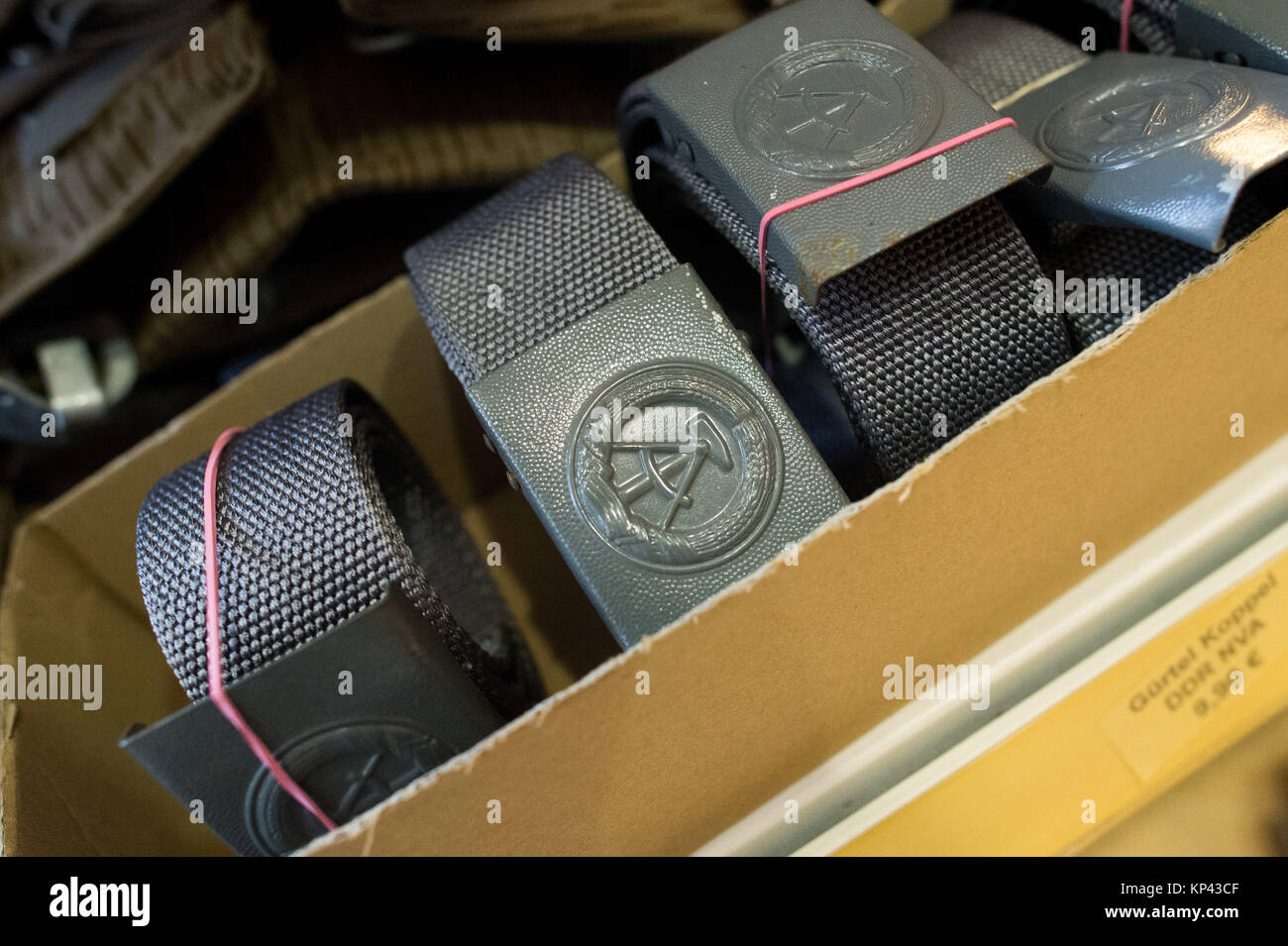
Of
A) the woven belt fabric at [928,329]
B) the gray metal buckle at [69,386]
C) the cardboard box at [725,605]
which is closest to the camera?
the cardboard box at [725,605]

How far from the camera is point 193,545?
525mm

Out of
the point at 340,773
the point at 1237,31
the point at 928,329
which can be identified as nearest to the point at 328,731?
the point at 340,773

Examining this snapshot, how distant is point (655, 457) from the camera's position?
0.52 m

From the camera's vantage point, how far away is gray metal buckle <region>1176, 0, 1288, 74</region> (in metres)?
0.57

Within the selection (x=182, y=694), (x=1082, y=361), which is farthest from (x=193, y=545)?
(x=1082, y=361)

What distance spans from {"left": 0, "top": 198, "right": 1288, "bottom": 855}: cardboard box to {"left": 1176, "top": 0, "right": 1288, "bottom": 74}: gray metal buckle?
0.15 meters

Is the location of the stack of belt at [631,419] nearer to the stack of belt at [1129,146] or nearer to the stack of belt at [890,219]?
the stack of belt at [890,219]

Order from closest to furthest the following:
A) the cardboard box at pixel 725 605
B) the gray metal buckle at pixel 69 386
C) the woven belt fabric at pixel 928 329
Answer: the cardboard box at pixel 725 605
the woven belt fabric at pixel 928 329
the gray metal buckle at pixel 69 386

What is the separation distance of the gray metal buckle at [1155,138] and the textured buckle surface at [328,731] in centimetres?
42

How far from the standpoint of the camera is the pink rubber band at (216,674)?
1.50ft

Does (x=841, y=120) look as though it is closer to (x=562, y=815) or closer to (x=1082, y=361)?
(x=1082, y=361)
